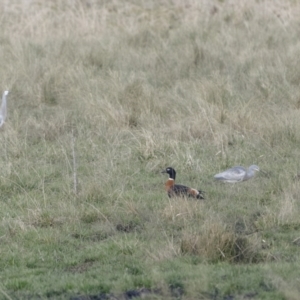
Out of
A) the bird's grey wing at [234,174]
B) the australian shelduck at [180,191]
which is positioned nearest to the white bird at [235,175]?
the bird's grey wing at [234,174]

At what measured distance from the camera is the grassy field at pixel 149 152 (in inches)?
247

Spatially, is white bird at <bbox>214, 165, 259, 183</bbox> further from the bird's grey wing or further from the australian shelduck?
the australian shelduck

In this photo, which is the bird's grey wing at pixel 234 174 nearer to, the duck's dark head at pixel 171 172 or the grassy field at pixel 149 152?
the grassy field at pixel 149 152

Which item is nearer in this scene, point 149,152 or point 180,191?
point 180,191

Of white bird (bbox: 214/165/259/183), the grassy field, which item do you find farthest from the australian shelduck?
white bird (bbox: 214/165/259/183)

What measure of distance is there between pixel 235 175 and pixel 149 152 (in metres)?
1.48

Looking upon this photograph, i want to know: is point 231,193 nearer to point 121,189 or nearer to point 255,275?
point 121,189

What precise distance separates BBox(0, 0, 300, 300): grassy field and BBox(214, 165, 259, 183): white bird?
0.30 feet

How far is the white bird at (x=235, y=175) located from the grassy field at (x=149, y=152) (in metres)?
0.09

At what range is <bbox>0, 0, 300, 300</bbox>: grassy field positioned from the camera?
628 centimetres

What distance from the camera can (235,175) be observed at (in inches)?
333

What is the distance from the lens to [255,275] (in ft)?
19.8

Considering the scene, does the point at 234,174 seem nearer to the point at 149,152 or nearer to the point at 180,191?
the point at 180,191

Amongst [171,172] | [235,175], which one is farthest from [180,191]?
[235,175]
